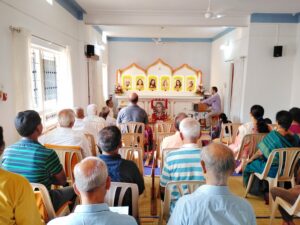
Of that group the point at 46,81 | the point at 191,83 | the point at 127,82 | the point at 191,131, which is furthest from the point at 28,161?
the point at 191,83

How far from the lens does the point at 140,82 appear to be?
902 centimetres

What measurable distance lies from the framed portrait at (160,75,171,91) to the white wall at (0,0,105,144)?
3.67 m

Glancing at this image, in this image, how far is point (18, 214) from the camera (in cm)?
115

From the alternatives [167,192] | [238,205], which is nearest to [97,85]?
[167,192]

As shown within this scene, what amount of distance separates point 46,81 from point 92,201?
11.6 feet

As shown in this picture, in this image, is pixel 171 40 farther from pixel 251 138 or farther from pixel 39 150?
pixel 39 150

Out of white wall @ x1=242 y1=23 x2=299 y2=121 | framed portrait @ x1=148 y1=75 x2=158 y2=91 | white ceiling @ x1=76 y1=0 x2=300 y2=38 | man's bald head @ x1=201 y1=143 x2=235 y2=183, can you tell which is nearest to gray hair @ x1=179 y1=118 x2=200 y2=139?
man's bald head @ x1=201 y1=143 x2=235 y2=183

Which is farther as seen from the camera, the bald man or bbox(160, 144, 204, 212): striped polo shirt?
the bald man

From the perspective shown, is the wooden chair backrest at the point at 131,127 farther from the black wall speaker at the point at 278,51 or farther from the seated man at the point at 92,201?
the black wall speaker at the point at 278,51

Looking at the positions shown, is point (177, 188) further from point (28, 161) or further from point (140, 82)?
point (140, 82)

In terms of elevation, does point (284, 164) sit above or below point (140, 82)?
below

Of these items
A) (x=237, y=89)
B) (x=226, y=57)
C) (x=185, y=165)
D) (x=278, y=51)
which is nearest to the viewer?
(x=185, y=165)

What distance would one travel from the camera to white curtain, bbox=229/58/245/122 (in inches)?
223

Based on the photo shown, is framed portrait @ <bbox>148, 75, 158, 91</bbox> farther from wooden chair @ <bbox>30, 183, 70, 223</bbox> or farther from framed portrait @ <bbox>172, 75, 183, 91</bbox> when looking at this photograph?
wooden chair @ <bbox>30, 183, 70, 223</bbox>
